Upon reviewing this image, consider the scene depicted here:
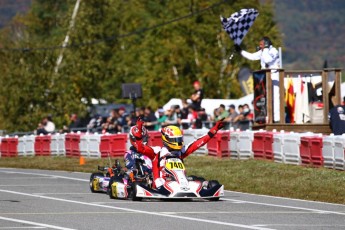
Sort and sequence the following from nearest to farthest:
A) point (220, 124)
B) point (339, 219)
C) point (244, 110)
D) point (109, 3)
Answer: point (339, 219) → point (220, 124) → point (244, 110) → point (109, 3)

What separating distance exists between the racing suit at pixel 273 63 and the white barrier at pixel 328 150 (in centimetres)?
363

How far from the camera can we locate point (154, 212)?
18500 millimetres

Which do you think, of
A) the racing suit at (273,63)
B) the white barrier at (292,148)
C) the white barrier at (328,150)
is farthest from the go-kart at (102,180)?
the racing suit at (273,63)

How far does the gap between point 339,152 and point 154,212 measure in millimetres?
7856

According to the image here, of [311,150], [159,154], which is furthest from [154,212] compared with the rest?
[311,150]

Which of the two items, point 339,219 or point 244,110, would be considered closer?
point 339,219

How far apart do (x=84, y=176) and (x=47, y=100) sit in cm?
2749

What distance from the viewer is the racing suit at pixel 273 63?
29.8m

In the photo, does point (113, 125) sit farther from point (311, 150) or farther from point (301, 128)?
point (311, 150)

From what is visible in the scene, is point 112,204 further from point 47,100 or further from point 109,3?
point 109,3

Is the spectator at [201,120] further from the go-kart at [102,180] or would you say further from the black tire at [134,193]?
the black tire at [134,193]

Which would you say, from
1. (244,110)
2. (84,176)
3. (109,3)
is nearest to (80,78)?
(109,3)

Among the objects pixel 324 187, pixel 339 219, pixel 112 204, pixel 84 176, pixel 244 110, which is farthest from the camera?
pixel 244 110

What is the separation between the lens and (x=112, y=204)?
800 inches
